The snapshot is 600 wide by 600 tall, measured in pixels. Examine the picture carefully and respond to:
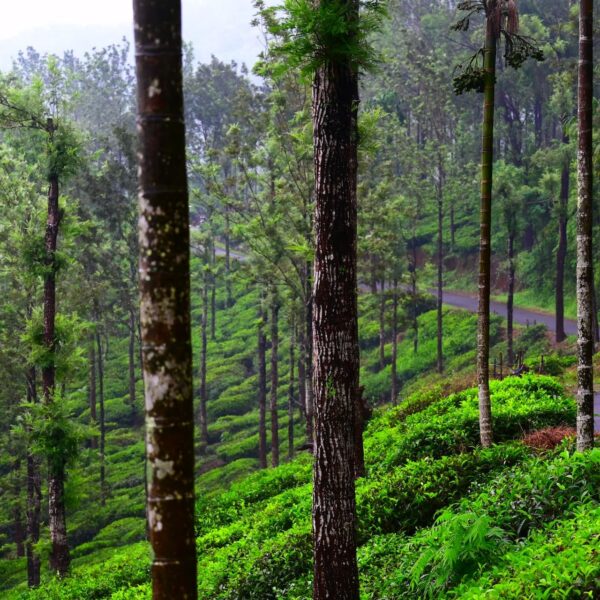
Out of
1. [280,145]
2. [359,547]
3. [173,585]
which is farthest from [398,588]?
[280,145]

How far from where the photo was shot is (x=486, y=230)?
12367 millimetres

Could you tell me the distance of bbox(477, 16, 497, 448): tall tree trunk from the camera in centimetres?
1212

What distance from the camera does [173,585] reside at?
3.42 metres

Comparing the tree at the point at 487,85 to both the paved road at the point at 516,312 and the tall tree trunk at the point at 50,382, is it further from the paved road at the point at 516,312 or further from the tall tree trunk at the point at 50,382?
the paved road at the point at 516,312

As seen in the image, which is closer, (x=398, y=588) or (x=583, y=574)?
(x=583, y=574)

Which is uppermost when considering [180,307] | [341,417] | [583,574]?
[180,307]

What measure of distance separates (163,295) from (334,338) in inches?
146

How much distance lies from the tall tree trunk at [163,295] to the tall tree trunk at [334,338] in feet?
11.6

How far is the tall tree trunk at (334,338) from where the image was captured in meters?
6.89

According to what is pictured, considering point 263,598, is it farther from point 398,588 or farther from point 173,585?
point 173,585

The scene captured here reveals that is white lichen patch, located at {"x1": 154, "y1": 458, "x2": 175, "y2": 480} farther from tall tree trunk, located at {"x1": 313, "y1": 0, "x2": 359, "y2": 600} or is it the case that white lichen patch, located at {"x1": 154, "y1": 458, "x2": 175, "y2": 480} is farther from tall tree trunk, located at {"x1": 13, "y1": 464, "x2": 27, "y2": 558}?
tall tree trunk, located at {"x1": 13, "y1": 464, "x2": 27, "y2": 558}

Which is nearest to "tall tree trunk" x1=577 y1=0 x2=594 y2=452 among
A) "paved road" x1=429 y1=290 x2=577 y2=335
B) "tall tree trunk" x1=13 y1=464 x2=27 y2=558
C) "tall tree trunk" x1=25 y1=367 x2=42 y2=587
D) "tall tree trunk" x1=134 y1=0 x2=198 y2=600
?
"tall tree trunk" x1=134 y1=0 x2=198 y2=600

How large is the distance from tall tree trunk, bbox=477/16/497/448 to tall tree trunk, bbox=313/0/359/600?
18.5 feet

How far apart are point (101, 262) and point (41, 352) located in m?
20.7
